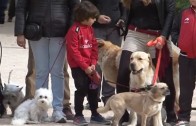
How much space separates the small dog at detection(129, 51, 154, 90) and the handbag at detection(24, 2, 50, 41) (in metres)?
1.21

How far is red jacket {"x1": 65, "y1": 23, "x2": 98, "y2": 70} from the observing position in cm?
746

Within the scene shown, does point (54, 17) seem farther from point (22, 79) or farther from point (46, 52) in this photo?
point (22, 79)

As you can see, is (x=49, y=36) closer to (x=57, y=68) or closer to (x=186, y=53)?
(x=57, y=68)

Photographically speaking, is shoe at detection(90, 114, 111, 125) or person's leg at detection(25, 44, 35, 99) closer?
shoe at detection(90, 114, 111, 125)

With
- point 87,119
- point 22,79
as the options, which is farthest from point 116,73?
point 22,79

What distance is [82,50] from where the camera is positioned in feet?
24.8

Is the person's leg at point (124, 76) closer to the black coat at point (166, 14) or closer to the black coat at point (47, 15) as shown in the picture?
the black coat at point (166, 14)

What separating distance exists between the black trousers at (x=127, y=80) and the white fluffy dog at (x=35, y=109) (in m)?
0.91

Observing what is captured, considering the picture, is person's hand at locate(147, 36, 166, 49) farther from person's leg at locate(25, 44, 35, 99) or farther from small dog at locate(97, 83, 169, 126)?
person's leg at locate(25, 44, 35, 99)

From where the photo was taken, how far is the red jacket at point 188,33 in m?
7.31

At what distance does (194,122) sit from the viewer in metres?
8.20

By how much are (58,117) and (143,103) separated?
118 centimetres

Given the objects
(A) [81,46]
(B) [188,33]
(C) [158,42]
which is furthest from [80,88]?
(B) [188,33]

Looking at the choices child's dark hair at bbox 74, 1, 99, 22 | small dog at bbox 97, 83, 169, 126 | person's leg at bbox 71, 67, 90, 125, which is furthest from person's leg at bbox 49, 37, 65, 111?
small dog at bbox 97, 83, 169, 126
